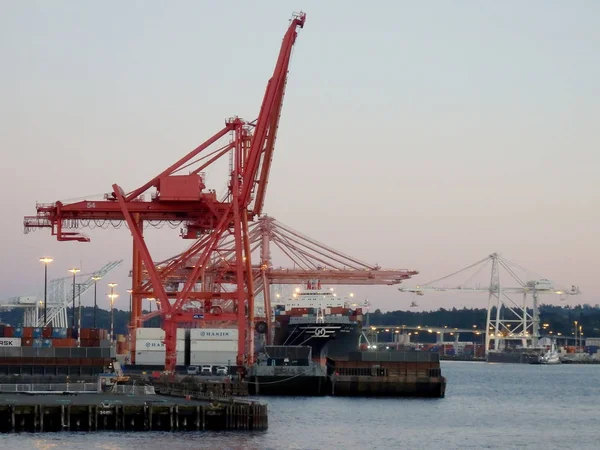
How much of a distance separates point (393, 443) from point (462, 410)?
2024 centimetres

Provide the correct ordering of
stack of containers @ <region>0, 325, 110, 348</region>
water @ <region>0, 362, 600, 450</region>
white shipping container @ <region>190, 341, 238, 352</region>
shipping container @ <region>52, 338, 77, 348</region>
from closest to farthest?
water @ <region>0, 362, 600, 450</region> → shipping container @ <region>52, 338, 77, 348</region> → stack of containers @ <region>0, 325, 110, 348</region> → white shipping container @ <region>190, 341, 238, 352</region>

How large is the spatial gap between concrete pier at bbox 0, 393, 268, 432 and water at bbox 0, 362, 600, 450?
0.91 meters

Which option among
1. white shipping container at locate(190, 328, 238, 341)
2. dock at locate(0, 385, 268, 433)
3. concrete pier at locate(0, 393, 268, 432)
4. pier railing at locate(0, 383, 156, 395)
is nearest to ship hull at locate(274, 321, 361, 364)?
white shipping container at locate(190, 328, 238, 341)

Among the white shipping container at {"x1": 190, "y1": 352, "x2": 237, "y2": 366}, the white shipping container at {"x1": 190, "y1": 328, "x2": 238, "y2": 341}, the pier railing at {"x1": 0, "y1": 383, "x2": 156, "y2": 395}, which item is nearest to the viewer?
the pier railing at {"x1": 0, "y1": 383, "x2": 156, "y2": 395}

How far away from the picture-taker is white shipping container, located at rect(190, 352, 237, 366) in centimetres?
8388

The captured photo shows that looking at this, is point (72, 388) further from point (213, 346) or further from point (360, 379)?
point (360, 379)

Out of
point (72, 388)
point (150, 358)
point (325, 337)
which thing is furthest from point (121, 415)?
point (325, 337)

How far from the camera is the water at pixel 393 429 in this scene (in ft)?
154

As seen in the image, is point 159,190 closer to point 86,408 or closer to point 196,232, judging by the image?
point 196,232

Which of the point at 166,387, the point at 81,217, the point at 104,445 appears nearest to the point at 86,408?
the point at 104,445

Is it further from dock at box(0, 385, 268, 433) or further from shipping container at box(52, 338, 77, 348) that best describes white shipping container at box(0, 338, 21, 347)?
dock at box(0, 385, 268, 433)

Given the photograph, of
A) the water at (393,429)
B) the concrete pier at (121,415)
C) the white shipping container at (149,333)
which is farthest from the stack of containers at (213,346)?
the concrete pier at (121,415)

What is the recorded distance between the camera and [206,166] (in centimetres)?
7969

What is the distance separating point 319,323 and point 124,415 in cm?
6635
